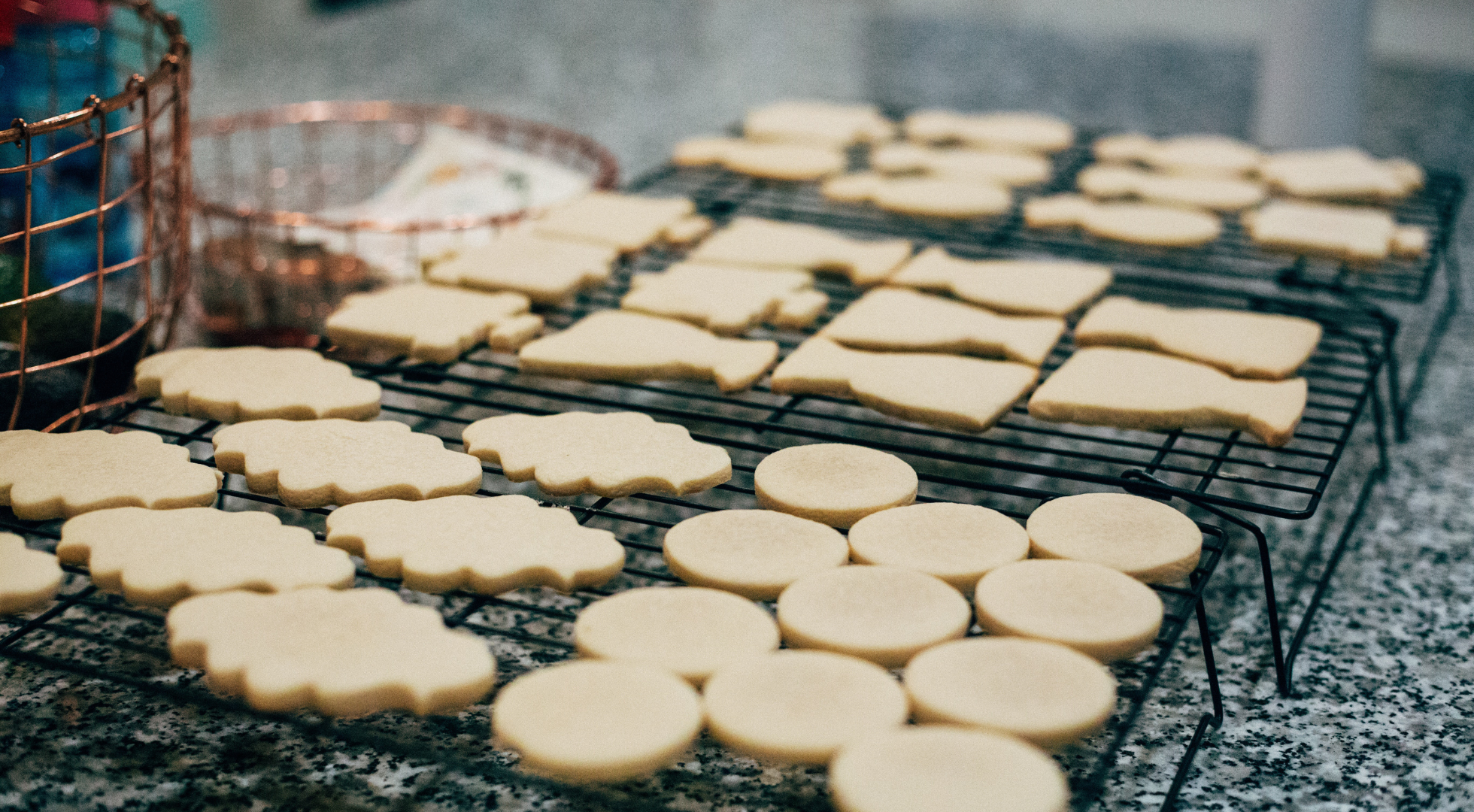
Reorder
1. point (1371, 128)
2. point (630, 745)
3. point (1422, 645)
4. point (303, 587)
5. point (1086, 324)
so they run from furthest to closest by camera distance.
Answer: point (1371, 128) → point (1086, 324) → point (1422, 645) → point (303, 587) → point (630, 745)

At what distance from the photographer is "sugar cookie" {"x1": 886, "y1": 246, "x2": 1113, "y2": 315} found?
44.3 inches

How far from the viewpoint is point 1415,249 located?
4.10ft

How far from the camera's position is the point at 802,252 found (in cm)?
124

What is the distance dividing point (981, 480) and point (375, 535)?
548 millimetres

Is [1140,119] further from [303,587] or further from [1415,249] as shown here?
[303,587]

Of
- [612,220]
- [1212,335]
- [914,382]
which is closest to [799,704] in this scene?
[914,382]

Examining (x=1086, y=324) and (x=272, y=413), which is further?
(x=1086, y=324)

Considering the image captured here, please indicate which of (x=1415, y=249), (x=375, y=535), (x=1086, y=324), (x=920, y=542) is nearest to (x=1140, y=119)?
(x=1415, y=249)

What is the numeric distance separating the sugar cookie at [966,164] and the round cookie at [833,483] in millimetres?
725

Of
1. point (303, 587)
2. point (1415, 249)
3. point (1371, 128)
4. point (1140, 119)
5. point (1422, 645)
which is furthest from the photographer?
point (1140, 119)

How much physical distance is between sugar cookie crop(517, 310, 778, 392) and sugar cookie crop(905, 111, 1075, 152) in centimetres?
71

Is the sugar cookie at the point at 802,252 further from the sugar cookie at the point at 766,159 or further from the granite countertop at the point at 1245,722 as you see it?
the granite countertop at the point at 1245,722

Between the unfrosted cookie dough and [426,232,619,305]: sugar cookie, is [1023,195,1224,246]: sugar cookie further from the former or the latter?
[426,232,619,305]: sugar cookie

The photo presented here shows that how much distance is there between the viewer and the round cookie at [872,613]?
2.08ft
